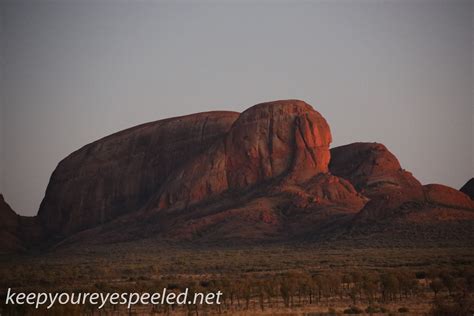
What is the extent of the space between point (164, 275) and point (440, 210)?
46137 mm

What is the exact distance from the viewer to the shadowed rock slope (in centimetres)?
10438

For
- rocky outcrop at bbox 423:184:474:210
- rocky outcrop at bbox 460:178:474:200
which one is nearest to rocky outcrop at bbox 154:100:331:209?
rocky outcrop at bbox 423:184:474:210

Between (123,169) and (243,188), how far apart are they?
31835mm

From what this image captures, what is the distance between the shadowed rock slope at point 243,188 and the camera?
104m

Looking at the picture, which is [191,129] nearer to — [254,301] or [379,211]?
[379,211]

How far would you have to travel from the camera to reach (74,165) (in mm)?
157750

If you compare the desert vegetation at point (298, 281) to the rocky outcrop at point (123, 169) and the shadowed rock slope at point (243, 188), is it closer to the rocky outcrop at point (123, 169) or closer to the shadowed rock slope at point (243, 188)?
the shadowed rock slope at point (243, 188)

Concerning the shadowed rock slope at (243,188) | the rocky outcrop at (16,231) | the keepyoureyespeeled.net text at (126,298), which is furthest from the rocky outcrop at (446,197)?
the keepyoureyespeeled.net text at (126,298)

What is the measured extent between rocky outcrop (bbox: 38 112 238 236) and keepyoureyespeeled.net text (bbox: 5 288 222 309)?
9017 cm

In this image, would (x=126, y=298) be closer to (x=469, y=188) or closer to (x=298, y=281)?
(x=298, y=281)

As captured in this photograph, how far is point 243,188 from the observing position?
124875 mm

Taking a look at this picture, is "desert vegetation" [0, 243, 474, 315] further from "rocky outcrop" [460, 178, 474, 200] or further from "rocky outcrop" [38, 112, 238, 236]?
"rocky outcrop" [38, 112, 238, 236]

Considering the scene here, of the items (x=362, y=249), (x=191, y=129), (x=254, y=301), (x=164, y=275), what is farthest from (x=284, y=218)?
(x=254, y=301)

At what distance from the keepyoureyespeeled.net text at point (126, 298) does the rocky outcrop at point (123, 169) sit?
90174 millimetres
